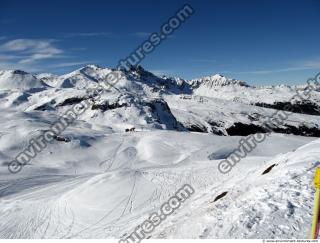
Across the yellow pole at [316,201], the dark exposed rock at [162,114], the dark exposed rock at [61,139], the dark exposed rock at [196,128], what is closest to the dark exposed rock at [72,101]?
the dark exposed rock at [162,114]

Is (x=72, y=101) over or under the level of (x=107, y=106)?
over

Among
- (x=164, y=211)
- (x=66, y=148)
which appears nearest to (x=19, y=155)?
(x=66, y=148)

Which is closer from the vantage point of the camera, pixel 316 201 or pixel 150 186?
pixel 316 201

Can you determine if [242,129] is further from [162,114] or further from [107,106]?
[107,106]

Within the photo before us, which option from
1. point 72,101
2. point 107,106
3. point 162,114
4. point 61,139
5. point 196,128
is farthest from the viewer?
point 196,128

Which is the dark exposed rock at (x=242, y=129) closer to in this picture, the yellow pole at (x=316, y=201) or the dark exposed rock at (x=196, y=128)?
the dark exposed rock at (x=196, y=128)

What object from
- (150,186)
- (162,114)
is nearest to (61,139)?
(150,186)

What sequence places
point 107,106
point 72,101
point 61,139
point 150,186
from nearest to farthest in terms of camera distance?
point 150,186 < point 61,139 < point 107,106 < point 72,101

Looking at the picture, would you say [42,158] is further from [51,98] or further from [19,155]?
[51,98]

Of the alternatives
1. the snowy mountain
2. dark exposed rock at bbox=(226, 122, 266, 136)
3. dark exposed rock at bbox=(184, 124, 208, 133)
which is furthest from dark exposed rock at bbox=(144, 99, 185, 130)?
dark exposed rock at bbox=(226, 122, 266, 136)

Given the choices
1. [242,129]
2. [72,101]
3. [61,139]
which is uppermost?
[72,101]

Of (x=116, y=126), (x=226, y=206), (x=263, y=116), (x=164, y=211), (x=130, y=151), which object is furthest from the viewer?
(x=263, y=116)
